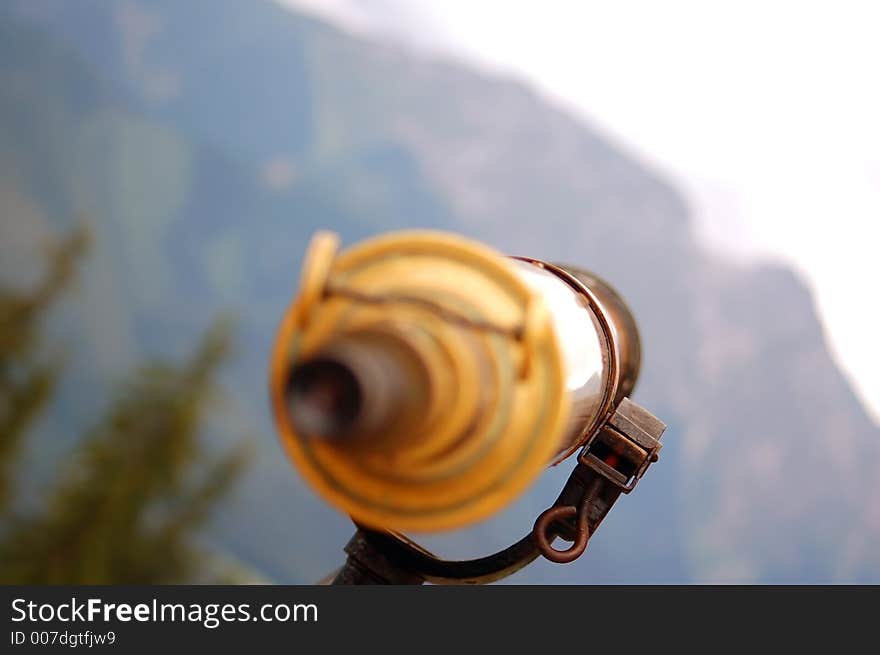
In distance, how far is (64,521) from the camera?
12891 millimetres

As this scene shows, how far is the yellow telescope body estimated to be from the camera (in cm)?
114

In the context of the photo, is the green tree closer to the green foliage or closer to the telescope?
the green foliage

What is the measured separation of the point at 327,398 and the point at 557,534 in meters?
1.35

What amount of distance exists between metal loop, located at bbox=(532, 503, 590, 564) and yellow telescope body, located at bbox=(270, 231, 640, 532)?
2.43ft

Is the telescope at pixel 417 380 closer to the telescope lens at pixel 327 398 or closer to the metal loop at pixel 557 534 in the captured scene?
the telescope lens at pixel 327 398

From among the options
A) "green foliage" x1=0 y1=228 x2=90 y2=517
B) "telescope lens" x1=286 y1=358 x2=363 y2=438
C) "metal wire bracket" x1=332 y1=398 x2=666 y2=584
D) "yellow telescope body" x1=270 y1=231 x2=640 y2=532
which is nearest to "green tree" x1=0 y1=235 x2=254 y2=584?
"green foliage" x1=0 y1=228 x2=90 y2=517

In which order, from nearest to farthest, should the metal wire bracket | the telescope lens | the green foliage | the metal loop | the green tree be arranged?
1. the telescope lens
2. the metal loop
3. the metal wire bracket
4. the green tree
5. the green foliage

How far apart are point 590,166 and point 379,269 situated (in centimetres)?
3479

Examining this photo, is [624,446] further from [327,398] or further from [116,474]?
[116,474]

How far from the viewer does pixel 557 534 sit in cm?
227

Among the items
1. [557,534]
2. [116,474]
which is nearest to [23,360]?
[116,474]

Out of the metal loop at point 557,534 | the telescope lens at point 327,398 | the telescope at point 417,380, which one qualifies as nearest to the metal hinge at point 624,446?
the metal loop at point 557,534

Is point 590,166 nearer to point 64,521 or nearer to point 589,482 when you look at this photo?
point 64,521

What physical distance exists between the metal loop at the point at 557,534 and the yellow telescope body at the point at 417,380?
0.74m
